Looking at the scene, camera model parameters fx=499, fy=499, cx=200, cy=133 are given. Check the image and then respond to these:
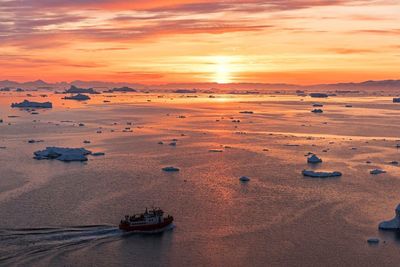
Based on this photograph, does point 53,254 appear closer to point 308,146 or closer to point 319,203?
point 319,203

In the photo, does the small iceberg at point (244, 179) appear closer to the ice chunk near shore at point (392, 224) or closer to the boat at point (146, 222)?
the boat at point (146, 222)

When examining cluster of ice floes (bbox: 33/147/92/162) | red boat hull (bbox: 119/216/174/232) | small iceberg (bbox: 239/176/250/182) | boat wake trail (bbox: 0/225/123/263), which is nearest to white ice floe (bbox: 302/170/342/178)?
small iceberg (bbox: 239/176/250/182)

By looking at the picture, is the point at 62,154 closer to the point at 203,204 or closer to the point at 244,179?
the point at 244,179

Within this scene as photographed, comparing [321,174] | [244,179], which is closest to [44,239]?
[244,179]

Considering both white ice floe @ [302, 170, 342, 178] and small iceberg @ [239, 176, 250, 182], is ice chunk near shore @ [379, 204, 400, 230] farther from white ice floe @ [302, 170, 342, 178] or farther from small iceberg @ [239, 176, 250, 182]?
small iceberg @ [239, 176, 250, 182]

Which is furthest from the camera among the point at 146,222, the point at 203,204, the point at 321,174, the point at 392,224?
the point at 321,174
